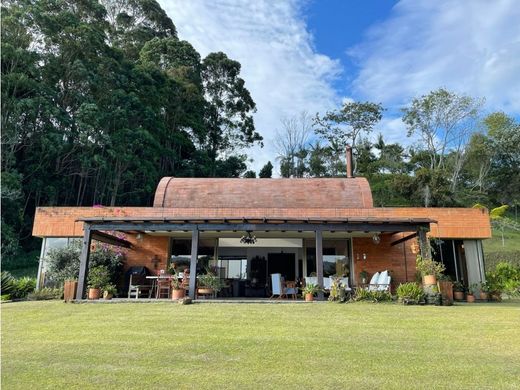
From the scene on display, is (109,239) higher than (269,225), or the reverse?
(269,225)

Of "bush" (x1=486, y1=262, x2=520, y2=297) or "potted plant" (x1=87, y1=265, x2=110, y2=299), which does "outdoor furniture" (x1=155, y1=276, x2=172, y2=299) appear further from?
"bush" (x1=486, y1=262, x2=520, y2=297)

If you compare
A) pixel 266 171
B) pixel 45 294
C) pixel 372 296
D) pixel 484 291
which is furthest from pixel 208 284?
pixel 266 171

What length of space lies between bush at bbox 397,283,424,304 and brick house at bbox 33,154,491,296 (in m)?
2.32

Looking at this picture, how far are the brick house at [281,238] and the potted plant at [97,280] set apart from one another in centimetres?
Result: 118

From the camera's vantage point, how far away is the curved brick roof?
1480cm

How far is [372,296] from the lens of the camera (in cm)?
1072

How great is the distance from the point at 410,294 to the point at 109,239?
8890mm

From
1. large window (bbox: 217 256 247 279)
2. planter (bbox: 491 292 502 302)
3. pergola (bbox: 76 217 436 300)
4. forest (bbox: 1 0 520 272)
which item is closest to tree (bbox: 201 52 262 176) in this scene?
forest (bbox: 1 0 520 272)

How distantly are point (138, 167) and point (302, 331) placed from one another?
2091 cm

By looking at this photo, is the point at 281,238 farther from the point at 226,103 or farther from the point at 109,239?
the point at 226,103

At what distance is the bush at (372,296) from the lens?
10.7 meters

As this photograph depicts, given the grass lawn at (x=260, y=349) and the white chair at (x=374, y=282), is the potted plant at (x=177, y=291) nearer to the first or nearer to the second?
the grass lawn at (x=260, y=349)

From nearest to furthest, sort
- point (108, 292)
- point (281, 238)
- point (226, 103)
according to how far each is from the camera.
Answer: point (108, 292) < point (281, 238) < point (226, 103)

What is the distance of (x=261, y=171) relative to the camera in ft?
134
